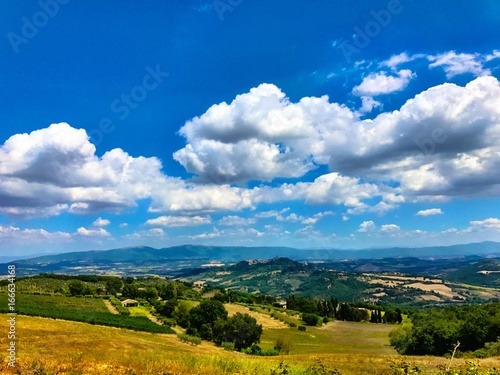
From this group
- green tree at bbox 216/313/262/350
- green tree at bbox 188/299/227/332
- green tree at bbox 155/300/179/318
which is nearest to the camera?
green tree at bbox 216/313/262/350

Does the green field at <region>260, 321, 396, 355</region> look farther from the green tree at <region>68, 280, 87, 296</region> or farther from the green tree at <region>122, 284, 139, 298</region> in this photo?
the green tree at <region>68, 280, 87, 296</region>

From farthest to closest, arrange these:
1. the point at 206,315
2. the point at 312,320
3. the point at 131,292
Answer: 1. the point at 131,292
2. the point at 312,320
3. the point at 206,315

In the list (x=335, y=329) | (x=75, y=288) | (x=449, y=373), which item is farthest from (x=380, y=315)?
(x=449, y=373)

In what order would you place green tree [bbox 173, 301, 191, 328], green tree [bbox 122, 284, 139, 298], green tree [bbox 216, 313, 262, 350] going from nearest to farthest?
1. green tree [bbox 216, 313, 262, 350]
2. green tree [bbox 173, 301, 191, 328]
3. green tree [bbox 122, 284, 139, 298]

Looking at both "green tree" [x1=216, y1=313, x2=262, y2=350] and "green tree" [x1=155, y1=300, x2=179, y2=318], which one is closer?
"green tree" [x1=216, y1=313, x2=262, y2=350]

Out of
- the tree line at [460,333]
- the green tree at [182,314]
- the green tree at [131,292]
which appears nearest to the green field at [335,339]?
the tree line at [460,333]

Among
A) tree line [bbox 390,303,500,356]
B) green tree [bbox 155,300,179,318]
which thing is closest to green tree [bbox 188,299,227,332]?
green tree [bbox 155,300,179,318]

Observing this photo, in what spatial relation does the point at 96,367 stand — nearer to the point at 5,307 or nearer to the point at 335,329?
the point at 5,307

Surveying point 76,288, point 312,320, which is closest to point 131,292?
point 76,288

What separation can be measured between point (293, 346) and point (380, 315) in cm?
10711

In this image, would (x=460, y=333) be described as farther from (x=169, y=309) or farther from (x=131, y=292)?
(x=131, y=292)

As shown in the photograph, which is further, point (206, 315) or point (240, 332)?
point (206, 315)

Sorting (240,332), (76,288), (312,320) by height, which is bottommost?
(312,320)

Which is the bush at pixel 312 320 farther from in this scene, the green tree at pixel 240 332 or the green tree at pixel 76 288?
the green tree at pixel 76 288
